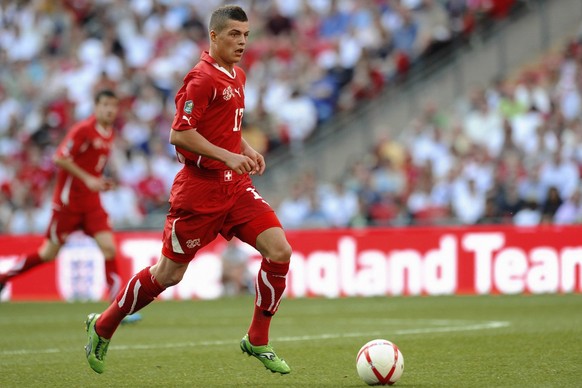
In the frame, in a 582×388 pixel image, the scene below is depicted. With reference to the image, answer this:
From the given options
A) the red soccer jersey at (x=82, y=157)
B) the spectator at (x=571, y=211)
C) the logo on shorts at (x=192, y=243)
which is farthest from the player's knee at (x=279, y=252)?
the spectator at (x=571, y=211)

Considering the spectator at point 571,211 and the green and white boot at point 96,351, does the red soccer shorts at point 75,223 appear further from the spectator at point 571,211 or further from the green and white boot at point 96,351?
the spectator at point 571,211

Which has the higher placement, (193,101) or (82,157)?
(82,157)

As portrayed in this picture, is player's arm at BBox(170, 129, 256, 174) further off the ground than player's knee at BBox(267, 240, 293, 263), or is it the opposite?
player's arm at BBox(170, 129, 256, 174)

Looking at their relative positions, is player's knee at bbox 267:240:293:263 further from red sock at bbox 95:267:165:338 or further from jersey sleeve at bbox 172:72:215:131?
jersey sleeve at bbox 172:72:215:131

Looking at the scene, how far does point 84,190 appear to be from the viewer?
45.8 ft

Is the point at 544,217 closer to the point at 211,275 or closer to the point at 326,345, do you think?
the point at 211,275

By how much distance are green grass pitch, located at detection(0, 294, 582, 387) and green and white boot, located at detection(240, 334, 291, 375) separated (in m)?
0.10

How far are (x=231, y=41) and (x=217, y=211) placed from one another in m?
1.18

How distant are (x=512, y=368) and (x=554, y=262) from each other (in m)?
9.66

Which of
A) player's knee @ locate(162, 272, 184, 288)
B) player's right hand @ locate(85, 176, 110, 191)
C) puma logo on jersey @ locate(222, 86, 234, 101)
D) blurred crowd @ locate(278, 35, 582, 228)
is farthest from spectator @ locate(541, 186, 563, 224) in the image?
player's knee @ locate(162, 272, 184, 288)

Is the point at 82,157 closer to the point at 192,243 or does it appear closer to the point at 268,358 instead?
the point at 192,243

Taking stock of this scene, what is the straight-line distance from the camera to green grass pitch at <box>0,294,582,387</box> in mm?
8055

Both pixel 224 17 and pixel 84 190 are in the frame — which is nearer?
pixel 224 17

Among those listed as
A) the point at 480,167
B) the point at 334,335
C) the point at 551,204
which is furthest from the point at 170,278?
the point at 480,167
